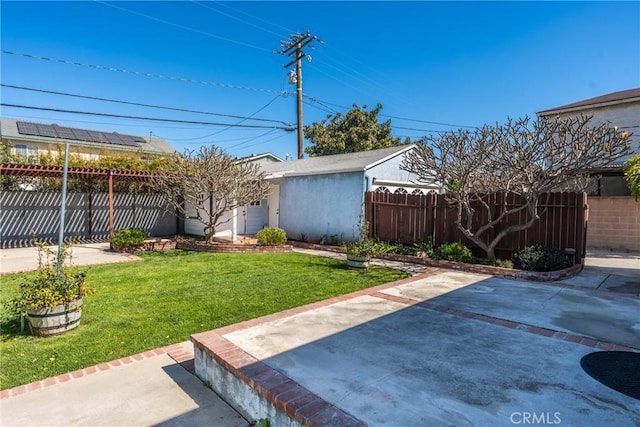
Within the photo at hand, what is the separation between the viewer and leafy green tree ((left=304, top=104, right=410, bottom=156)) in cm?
2698

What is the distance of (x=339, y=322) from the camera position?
467cm

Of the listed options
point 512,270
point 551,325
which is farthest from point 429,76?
point 551,325

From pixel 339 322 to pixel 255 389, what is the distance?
6.18ft

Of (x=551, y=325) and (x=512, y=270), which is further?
(x=512, y=270)

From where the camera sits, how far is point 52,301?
466 centimetres

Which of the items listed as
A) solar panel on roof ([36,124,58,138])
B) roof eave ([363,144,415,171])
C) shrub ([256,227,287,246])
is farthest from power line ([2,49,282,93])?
solar panel on roof ([36,124,58,138])

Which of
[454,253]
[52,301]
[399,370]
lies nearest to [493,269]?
[454,253]

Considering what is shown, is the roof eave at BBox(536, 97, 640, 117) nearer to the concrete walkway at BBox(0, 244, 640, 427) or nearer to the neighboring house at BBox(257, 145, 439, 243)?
the neighboring house at BBox(257, 145, 439, 243)

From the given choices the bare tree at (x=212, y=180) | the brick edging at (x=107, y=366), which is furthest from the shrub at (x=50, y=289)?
the bare tree at (x=212, y=180)

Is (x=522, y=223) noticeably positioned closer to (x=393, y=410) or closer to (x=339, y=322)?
(x=339, y=322)

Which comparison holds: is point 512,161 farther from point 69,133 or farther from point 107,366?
point 69,133

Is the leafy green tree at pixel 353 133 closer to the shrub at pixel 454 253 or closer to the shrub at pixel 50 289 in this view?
the shrub at pixel 454 253
